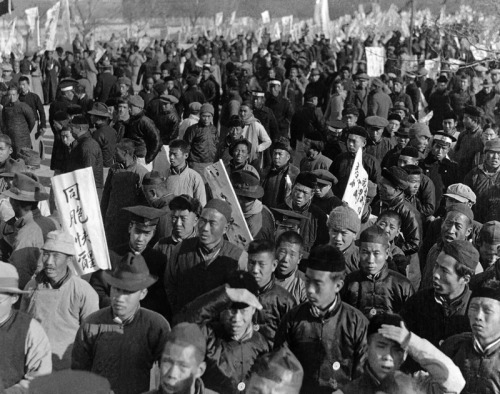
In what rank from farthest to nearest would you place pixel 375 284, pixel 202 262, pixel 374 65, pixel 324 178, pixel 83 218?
pixel 374 65 < pixel 324 178 < pixel 83 218 < pixel 202 262 < pixel 375 284

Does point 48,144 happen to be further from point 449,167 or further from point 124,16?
point 124,16

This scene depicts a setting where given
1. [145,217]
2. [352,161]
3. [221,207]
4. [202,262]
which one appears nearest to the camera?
[202,262]

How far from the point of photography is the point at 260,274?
5750 mm

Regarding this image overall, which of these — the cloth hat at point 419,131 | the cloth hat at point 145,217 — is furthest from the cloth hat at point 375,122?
the cloth hat at point 145,217

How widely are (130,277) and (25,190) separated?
2436mm

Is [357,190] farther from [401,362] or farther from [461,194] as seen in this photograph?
[401,362]

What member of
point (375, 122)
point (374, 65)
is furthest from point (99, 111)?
point (374, 65)

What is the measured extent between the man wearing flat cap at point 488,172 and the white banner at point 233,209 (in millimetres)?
2735

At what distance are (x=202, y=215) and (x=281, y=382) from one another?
8.24 ft

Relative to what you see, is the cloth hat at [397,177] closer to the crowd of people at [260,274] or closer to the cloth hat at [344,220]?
the crowd of people at [260,274]

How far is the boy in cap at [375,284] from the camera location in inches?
240

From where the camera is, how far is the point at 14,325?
4.91m

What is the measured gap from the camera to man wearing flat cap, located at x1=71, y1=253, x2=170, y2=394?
5.11 m

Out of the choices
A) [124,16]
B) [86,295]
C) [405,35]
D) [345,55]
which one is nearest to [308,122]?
[86,295]
